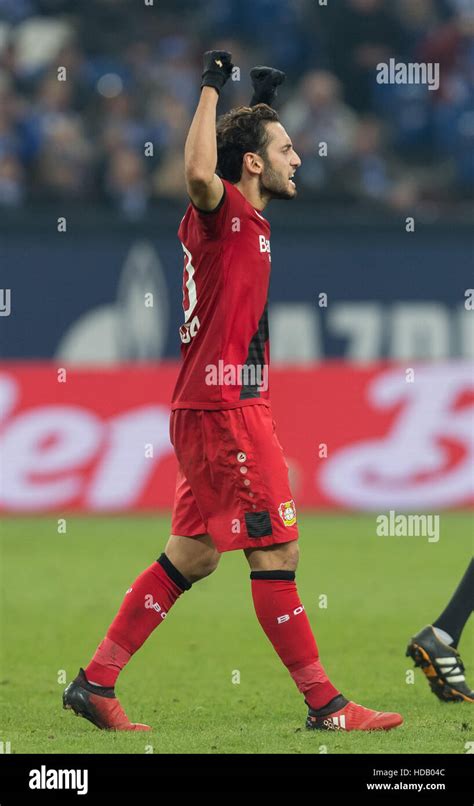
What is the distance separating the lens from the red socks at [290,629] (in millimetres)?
5688

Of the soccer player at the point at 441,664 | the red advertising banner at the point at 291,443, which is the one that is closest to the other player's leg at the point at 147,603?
the soccer player at the point at 441,664

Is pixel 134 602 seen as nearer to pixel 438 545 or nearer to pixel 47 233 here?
pixel 438 545

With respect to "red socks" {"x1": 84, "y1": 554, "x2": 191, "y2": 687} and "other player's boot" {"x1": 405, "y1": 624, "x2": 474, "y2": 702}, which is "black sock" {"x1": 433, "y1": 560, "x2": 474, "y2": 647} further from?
"red socks" {"x1": 84, "y1": 554, "x2": 191, "y2": 687}

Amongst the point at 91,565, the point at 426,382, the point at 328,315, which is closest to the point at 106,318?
the point at 328,315

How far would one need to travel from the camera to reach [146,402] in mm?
12680

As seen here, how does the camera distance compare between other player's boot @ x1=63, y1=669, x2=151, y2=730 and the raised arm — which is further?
other player's boot @ x1=63, y1=669, x2=151, y2=730

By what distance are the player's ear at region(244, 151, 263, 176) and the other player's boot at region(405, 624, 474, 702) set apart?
2230 millimetres

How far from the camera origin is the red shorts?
5613mm

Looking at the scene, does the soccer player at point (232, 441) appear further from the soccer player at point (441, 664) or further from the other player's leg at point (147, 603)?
the soccer player at point (441, 664)

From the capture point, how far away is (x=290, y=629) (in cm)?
571

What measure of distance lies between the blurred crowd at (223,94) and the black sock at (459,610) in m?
7.96

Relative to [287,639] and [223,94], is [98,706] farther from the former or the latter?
[223,94]

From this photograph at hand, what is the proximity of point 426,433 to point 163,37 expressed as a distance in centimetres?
687

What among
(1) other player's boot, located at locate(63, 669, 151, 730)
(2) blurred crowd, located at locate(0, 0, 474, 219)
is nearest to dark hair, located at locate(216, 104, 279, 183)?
(1) other player's boot, located at locate(63, 669, 151, 730)
